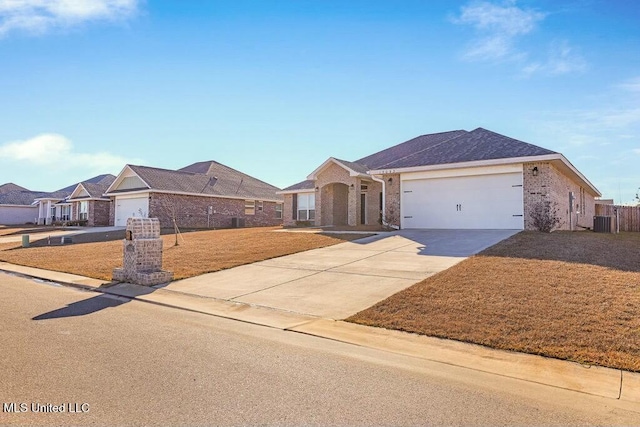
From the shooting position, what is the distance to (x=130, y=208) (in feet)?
111

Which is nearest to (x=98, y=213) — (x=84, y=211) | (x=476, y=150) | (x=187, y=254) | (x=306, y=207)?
(x=84, y=211)

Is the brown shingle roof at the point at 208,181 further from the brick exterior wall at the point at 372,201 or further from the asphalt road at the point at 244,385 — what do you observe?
the asphalt road at the point at 244,385

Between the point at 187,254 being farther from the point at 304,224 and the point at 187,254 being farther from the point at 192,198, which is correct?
the point at 192,198

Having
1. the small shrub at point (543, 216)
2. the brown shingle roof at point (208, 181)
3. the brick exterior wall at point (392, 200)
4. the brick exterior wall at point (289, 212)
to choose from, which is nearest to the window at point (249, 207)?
the brown shingle roof at point (208, 181)

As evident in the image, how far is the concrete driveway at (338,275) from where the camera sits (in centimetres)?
878

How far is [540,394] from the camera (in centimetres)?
439

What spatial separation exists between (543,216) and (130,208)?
95.9 feet

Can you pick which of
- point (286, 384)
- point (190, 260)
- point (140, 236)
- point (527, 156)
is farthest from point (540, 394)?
point (527, 156)

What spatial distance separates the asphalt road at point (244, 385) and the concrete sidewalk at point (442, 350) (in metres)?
0.24

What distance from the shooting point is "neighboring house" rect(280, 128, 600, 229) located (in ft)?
57.7

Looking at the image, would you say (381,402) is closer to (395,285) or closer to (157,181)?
(395,285)

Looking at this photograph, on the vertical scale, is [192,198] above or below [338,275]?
above

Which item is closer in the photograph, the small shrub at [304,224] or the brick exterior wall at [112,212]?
the small shrub at [304,224]

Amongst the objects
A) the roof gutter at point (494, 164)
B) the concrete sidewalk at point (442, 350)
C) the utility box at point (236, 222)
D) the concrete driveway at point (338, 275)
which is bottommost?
the concrete sidewalk at point (442, 350)
